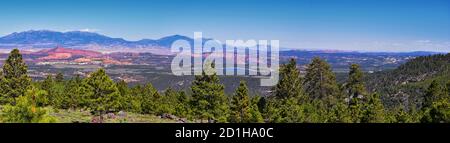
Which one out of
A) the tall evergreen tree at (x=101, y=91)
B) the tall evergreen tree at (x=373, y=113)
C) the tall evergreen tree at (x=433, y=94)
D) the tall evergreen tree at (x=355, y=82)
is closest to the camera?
the tall evergreen tree at (x=373, y=113)

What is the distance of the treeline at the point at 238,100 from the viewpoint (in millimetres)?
50938

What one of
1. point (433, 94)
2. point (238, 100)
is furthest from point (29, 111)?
point (433, 94)

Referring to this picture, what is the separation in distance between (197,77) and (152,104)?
76.9ft

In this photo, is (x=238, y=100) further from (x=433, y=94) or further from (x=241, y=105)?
(x=433, y=94)

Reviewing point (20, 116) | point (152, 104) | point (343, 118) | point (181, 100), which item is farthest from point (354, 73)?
point (20, 116)

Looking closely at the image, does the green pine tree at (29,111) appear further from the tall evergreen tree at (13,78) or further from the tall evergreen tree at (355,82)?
the tall evergreen tree at (355,82)

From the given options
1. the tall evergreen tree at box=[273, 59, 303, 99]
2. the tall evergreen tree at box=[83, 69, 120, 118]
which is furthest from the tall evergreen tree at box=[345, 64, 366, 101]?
the tall evergreen tree at box=[83, 69, 120, 118]

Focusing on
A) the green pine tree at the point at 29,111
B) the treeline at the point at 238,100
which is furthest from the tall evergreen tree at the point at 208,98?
the green pine tree at the point at 29,111

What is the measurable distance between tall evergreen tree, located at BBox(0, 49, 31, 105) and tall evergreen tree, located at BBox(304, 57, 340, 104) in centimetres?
4347

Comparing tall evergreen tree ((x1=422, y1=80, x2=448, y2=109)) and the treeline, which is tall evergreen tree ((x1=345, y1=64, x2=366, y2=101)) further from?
tall evergreen tree ((x1=422, y1=80, x2=448, y2=109))

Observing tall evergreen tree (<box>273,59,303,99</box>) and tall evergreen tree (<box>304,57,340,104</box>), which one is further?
tall evergreen tree (<box>304,57,340,104</box>)

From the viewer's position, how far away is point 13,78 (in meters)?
64.4

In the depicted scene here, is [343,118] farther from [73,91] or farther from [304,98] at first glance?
[73,91]

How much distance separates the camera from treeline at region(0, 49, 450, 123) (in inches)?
2005
